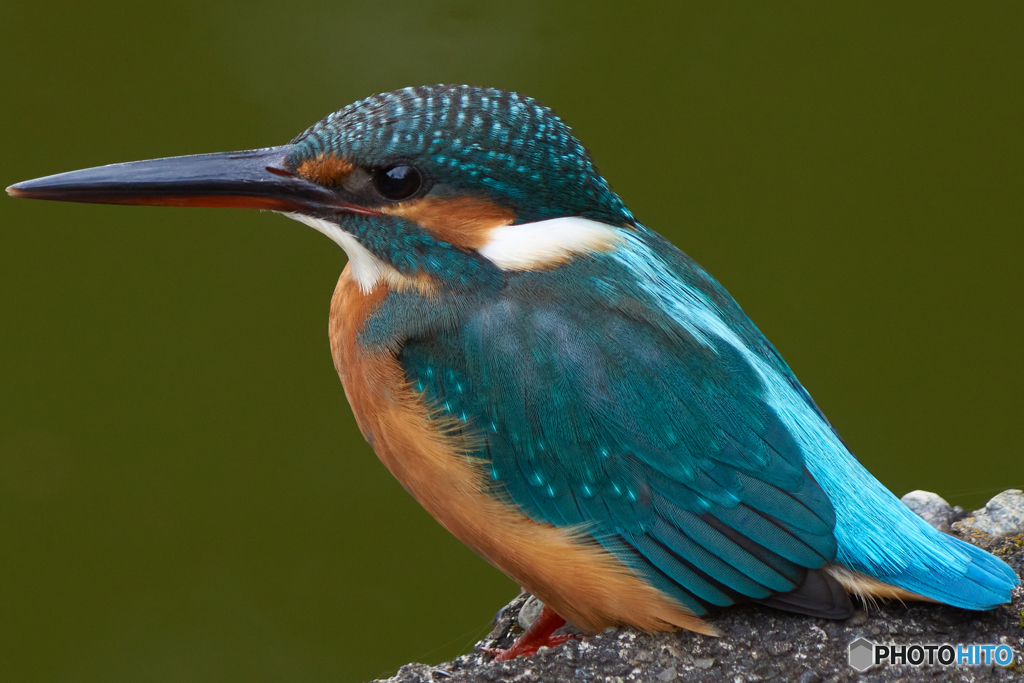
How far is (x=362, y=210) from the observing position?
2295 mm

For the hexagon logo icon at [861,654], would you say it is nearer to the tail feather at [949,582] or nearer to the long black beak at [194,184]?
the tail feather at [949,582]

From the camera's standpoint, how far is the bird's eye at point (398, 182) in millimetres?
2260

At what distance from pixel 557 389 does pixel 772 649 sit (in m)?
0.68

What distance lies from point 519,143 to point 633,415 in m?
0.63

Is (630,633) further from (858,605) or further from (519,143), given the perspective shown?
(519,143)

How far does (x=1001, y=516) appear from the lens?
269cm

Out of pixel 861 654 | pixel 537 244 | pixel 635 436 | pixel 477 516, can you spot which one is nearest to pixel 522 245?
pixel 537 244

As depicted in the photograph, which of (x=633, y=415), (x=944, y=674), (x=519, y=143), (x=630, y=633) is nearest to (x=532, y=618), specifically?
(x=630, y=633)

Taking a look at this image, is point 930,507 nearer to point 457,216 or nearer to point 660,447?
point 660,447

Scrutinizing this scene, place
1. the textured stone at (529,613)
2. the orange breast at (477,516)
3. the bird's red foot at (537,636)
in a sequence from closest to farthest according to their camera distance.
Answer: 1. the orange breast at (477,516)
2. the bird's red foot at (537,636)
3. the textured stone at (529,613)

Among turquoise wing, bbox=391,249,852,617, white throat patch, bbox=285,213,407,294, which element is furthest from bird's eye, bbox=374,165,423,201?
turquoise wing, bbox=391,249,852,617

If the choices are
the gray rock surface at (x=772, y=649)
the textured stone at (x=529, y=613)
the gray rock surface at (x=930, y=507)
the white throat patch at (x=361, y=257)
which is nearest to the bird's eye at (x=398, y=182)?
the white throat patch at (x=361, y=257)

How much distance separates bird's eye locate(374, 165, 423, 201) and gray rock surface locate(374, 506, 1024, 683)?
0.99 metres

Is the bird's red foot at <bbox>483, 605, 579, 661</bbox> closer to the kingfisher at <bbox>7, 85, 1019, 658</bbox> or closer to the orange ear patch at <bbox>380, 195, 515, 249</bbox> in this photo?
the kingfisher at <bbox>7, 85, 1019, 658</bbox>
